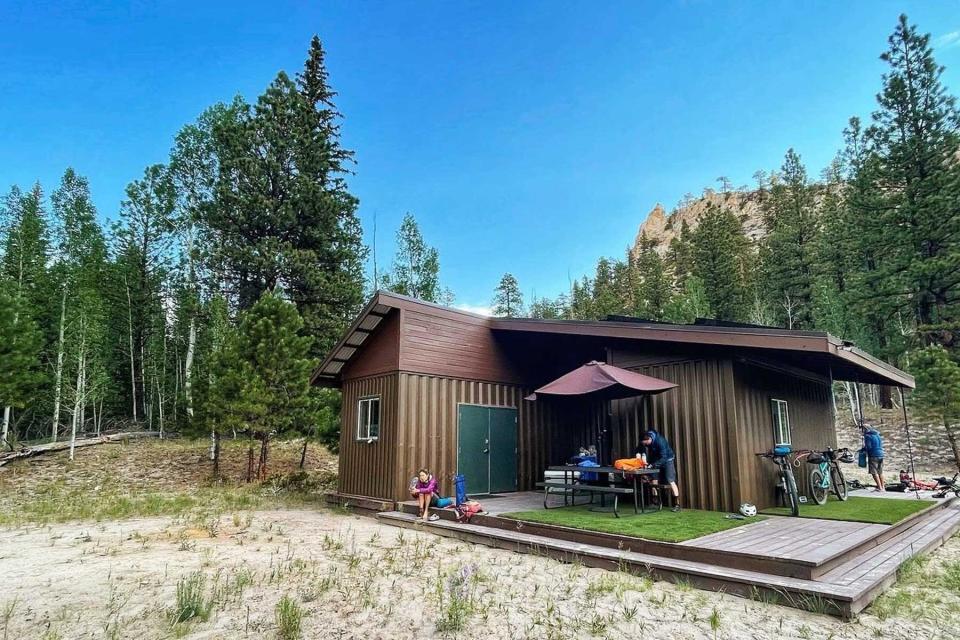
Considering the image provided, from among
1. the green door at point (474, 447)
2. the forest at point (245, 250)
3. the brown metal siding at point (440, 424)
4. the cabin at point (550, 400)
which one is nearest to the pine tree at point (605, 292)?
the forest at point (245, 250)

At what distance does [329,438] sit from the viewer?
42.4ft

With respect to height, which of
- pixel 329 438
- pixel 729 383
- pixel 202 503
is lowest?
pixel 202 503

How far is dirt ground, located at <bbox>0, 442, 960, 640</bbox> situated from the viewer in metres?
3.73

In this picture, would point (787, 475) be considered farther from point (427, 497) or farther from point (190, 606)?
point (190, 606)

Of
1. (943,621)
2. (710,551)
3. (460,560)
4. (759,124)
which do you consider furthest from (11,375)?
(759,124)

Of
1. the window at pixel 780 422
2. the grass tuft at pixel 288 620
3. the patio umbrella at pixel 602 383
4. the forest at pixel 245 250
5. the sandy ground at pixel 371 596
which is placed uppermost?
the forest at pixel 245 250

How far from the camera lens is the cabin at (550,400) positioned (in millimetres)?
7629

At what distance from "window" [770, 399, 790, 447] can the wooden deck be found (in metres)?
1.89

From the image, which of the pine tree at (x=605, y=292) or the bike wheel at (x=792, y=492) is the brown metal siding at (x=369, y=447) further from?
the pine tree at (x=605, y=292)

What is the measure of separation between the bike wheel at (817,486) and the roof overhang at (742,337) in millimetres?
1912

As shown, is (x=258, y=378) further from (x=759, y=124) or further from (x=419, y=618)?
(x=759, y=124)

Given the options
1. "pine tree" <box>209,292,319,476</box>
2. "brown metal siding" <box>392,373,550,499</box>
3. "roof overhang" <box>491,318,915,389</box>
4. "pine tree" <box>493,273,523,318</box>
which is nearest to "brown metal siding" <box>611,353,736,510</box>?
"roof overhang" <box>491,318,915,389</box>

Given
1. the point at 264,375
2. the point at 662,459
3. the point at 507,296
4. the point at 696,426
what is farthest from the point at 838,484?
the point at 507,296

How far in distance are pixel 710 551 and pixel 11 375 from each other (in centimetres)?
1815
